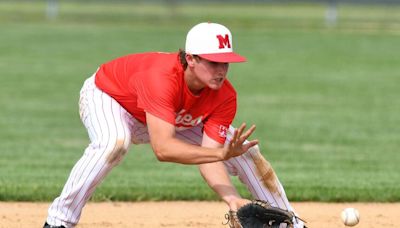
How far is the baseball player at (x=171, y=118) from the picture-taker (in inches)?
241

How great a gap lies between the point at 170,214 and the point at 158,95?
8.54 ft

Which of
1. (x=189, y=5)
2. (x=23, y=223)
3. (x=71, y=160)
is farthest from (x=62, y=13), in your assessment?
(x=23, y=223)

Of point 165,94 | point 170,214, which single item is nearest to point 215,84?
point 165,94

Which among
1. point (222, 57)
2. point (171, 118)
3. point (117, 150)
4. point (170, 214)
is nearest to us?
point (222, 57)

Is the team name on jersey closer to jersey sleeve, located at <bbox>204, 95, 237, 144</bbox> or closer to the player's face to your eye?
jersey sleeve, located at <bbox>204, 95, 237, 144</bbox>

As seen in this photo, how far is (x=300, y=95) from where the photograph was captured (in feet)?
60.0

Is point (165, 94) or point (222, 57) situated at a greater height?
point (222, 57)

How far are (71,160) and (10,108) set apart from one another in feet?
15.3

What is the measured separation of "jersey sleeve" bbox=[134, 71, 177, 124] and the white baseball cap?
0.88ft

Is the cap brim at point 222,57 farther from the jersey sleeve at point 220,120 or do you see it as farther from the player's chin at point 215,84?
the jersey sleeve at point 220,120

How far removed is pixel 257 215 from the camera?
259 inches

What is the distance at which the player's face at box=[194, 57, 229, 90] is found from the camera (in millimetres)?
6125

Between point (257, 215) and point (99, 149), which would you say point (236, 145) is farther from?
point (99, 149)

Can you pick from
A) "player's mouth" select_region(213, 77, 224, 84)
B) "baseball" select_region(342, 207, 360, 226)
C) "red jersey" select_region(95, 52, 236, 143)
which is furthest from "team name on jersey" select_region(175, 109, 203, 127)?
"baseball" select_region(342, 207, 360, 226)
